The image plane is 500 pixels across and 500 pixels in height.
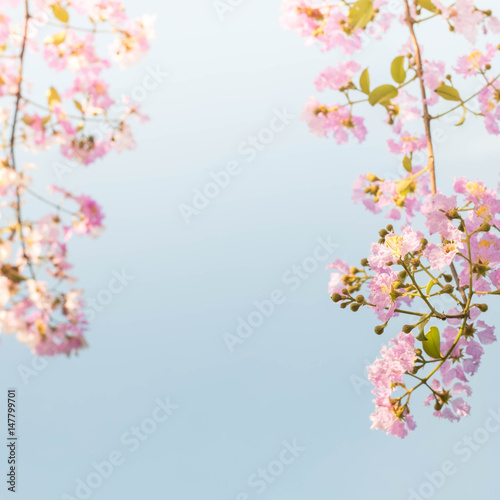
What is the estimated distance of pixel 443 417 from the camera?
1.77m

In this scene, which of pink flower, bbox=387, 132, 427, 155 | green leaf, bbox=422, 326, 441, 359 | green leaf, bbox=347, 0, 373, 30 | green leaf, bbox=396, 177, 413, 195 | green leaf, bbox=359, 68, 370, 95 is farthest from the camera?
pink flower, bbox=387, 132, 427, 155

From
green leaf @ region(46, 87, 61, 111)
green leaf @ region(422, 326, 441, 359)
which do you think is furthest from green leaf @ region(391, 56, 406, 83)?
green leaf @ region(46, 87, 61, 111)

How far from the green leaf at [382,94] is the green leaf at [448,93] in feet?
0.82

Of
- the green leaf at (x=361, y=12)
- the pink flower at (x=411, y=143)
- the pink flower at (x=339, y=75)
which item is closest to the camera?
the green leaf at (x=361, y=12)

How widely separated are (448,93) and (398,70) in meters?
0.28

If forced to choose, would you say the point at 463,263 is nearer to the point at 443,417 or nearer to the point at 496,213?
the point at 496,213

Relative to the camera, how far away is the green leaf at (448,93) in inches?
79.5

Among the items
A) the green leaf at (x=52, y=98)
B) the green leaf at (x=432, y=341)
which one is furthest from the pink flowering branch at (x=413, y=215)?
the green leaf at (x=52, y=98)

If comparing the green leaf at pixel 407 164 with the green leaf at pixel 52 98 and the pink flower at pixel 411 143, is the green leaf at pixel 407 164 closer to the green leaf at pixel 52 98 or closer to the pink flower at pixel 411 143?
the pink flower at pixel 411 143

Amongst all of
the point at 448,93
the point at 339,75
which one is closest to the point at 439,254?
the point at 448,93

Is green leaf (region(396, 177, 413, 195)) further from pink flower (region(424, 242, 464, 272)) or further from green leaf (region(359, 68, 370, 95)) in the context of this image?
pink flower (region(424, 242, 464, 272))

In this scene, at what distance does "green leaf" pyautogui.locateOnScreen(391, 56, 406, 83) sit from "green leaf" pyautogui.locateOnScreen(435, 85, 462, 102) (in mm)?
200

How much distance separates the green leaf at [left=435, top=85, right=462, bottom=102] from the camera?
2020mm

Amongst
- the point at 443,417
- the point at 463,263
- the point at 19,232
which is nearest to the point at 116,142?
the point at 19,232
